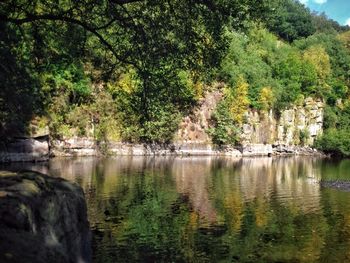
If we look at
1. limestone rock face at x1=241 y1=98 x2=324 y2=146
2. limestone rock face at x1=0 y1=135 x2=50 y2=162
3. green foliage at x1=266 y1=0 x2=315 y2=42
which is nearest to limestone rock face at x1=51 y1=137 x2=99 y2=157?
limestone rock face at x1=0 y1=135 x2=50 y2=162

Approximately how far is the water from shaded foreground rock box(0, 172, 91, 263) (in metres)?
3.65

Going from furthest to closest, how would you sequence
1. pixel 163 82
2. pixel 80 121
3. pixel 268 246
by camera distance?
1. pixel 80 121
2. pixel 268 246
3. pixel 163 82

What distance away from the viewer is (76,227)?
842 inches

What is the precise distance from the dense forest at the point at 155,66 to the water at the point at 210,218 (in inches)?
284

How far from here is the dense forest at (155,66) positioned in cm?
2252

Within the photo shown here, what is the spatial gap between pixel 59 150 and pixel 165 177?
99.3ft

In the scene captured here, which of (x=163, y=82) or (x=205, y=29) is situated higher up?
(x=205, y=29)

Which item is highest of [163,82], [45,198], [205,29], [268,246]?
[205,29]

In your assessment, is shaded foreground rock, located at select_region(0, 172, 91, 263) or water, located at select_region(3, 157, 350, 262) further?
water, located at select_region(3, 157, 350, 262)

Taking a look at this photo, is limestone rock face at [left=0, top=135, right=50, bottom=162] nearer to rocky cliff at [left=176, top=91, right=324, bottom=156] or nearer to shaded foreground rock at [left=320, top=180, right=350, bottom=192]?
rocky cliff at [left=176, top=91, right=324, bottom=156]

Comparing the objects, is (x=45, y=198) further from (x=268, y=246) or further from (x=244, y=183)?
(x=244, y=183)

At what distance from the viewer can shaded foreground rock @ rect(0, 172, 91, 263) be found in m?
14.2

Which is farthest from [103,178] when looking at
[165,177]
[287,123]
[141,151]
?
[287,123]

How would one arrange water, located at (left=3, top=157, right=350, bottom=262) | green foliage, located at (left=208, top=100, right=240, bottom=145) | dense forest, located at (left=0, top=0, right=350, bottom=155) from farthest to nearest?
green foliage, located at (left=208, top=100, right=240, bottom=145) → water, located at (left=3, top=157, right=350, bottom=262) → dense forest, located at (left=0, top=0, right=350, bottom=155)
